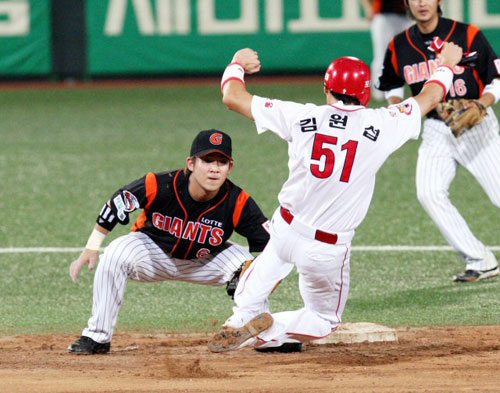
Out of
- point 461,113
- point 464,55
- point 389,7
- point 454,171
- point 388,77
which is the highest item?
point 389,7

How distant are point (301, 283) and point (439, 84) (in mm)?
1274

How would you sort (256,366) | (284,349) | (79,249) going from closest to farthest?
(256,366)
(284,349)
(79,249)

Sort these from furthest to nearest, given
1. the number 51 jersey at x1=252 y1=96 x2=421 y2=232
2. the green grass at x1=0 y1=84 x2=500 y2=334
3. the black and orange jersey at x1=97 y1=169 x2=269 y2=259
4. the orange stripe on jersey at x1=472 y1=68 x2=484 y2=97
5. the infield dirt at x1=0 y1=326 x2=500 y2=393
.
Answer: the orange stripe on jersey at x1=472 y1=68 x2=484 y2=97, the green grass at x1=0 y1=84 x2=500 y2=334, the black and orange jersey at x1=97 y1=169 x2=269 y2=259, the number 51 jersey at x1=252 y1=96 x2=421 y2=232, the infield dirt at x1=0 y1=326 x2=500 y2=393

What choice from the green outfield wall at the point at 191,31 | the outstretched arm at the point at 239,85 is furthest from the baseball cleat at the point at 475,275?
the green outfield wall at the point at 191,31

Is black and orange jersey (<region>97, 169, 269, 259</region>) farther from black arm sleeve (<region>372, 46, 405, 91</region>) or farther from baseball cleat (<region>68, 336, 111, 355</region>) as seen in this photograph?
black arm sleeve (<region>372, 46, 405, 91</region>)

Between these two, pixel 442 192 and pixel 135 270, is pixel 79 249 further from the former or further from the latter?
pixel 442 192

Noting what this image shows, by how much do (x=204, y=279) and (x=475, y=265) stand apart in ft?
7.12

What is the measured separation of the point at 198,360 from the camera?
514 cm

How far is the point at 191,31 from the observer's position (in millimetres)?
16812

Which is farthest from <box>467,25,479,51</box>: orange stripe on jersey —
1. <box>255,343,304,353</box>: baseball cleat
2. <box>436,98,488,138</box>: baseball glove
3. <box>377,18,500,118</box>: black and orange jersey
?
<box>255,343,304,353</box>: baseball cleat

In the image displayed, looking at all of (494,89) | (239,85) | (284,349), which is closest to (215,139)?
(239,85)

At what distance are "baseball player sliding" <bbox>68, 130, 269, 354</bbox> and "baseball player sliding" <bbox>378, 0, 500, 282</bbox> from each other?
177 centimetres

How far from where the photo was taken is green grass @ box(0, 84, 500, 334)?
6441mm

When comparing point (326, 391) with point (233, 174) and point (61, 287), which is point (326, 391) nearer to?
point (61, 287)
